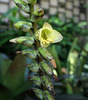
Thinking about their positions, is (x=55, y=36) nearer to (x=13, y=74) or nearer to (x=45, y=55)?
(x=45, y=55)

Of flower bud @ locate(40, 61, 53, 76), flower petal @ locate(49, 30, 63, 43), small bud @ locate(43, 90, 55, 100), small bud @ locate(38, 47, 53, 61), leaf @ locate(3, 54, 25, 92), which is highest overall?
flower petal @ locate(49, 30, 63, 43)

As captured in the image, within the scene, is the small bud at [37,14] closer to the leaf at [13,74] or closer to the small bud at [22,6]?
the small bud at [22,6]

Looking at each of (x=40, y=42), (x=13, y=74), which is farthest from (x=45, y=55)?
(x=13, y=74)

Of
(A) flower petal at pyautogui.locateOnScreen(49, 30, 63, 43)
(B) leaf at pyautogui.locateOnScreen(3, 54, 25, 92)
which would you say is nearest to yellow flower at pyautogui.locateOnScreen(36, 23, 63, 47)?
(A) flower petal at pyautogui.locateOnScreen(49, 30, 63, 43)

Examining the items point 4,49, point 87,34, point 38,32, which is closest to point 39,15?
point 38,32

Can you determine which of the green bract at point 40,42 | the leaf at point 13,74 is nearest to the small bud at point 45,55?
the green bract at point 40,42

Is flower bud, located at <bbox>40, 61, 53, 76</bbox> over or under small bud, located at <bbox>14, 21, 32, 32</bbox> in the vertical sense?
under

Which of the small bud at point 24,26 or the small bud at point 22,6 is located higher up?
the small bud at point 22,6

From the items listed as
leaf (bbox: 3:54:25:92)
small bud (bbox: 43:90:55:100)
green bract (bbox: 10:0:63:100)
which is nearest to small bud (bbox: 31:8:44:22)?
green bract (bbox: 10:0:63:100)

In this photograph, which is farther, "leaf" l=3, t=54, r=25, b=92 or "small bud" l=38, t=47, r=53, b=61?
"leaf" l=3, t=54, r=25, b=92

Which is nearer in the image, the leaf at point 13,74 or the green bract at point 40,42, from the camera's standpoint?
the green bract at point 40,42

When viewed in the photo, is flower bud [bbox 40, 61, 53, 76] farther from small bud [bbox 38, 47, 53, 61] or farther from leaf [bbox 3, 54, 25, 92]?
leaf [bbox 3, 54, 25, 92]

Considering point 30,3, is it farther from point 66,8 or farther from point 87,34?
point 66,8
